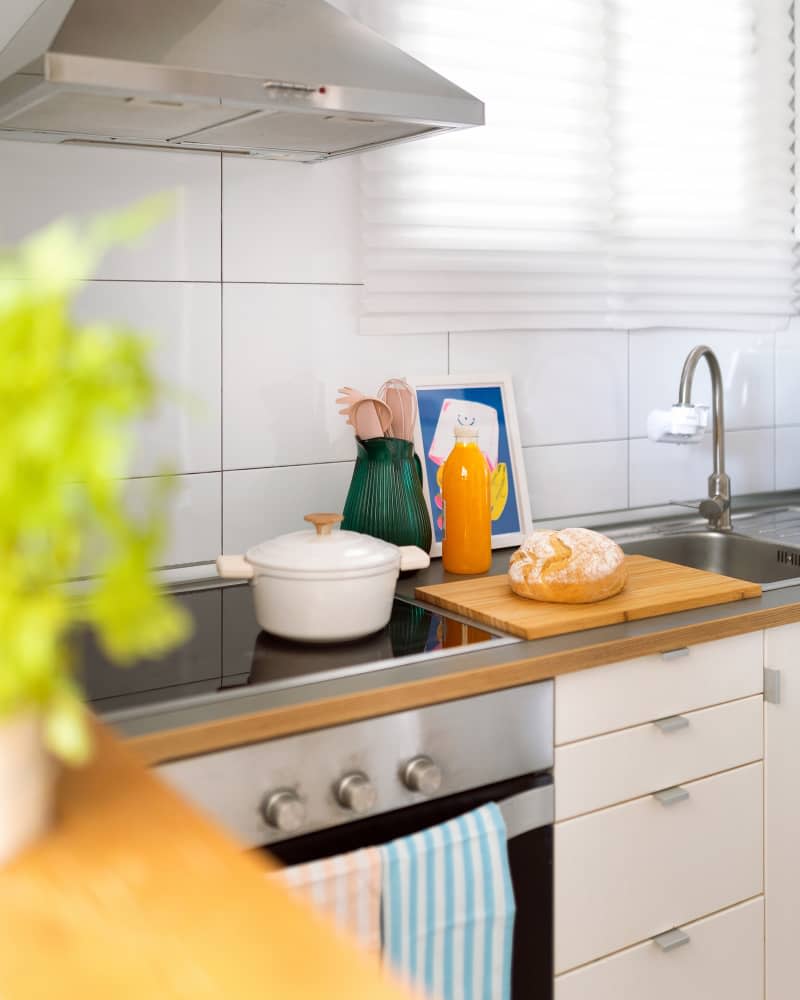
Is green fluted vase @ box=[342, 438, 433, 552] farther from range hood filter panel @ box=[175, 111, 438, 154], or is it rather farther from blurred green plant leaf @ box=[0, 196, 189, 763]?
blurred green plant leaf @ box=[0, 196, 189, 763]

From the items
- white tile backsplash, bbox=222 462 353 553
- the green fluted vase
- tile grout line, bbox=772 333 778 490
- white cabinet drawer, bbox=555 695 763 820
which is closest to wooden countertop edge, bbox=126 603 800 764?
white cabinet drawer, bbox=555 695 763 820

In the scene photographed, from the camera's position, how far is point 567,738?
1537 millimetres

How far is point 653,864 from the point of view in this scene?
1.64m

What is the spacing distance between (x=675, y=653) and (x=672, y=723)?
0.33 ft

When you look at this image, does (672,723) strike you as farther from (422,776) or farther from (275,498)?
(275,498)

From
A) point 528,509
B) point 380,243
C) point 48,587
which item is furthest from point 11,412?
point 528,509

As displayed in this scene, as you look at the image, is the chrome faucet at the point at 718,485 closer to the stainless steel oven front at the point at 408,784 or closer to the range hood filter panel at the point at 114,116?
the stainless steel oven front at the point at 408,784

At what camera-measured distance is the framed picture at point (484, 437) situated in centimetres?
214

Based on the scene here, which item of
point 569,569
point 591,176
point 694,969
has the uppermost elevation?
point 591,176

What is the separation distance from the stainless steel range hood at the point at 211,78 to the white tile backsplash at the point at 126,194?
0.18ft

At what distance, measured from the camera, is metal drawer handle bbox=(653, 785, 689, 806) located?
64.3 inches

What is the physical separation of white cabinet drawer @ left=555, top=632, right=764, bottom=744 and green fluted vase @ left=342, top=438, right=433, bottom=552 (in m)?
0.49

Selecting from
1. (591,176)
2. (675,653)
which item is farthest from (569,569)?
(591,176)

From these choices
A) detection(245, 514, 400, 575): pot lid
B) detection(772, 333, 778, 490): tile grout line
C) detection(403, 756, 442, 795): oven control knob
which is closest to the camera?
detection(403, 756, 442, 795): oven control knob
